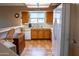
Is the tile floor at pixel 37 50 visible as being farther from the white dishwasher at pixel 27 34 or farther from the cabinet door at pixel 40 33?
the cabinet door at pixel 40 33

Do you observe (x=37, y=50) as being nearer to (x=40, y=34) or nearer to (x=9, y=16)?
(x=40, y=34)

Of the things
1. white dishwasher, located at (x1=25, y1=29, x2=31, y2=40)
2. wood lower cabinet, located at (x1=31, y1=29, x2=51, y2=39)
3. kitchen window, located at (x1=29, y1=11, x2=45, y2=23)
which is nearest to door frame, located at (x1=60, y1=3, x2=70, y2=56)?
white dishwasher, located at (x1=25, y1=29, x2=31, y2=40)

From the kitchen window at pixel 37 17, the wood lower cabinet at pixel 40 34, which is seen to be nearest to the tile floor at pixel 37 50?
the wood lower cabinet at pixel 40 34

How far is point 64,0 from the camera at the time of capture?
88 cm

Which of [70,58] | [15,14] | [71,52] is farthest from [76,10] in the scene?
[15,14]

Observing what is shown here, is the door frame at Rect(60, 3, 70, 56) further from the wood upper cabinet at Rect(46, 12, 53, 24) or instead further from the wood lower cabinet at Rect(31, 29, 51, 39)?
the wood upper cabinet at Rect(46, 12, 53, 24)

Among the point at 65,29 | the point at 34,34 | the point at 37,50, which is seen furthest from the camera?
the point at 34,34

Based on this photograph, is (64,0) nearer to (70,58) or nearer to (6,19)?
(70,58)

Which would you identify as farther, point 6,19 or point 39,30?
point 39,30

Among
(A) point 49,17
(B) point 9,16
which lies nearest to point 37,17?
(A) point 49,17

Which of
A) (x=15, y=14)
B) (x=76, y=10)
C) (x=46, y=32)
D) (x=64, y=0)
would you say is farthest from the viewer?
(x=46, y=32)

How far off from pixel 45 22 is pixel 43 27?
374mm

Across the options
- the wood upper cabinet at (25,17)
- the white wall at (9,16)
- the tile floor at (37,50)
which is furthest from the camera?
the wood upper cabinet at (25,17)

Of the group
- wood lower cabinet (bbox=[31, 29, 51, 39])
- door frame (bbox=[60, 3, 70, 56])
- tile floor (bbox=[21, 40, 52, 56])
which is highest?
door frame (bbox=[60, 3, 70, 56])
